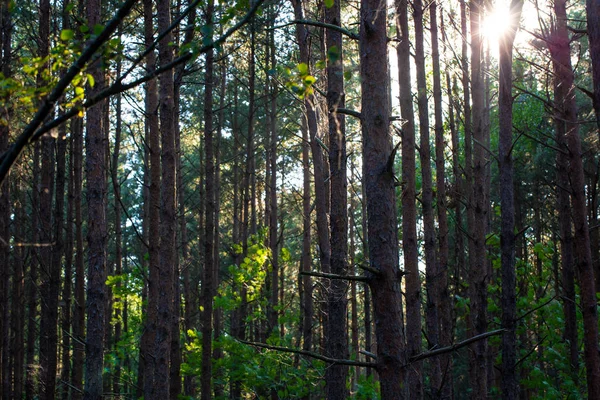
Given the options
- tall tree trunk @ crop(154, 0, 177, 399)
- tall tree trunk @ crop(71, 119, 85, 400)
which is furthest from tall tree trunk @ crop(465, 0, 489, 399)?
tall tree trunk @ crop(71, 119, 85, 400)

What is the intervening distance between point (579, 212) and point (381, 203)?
14.5ft

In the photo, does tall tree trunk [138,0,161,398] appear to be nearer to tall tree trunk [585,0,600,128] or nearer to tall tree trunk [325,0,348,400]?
tall tree trunk [325,0,348,400]

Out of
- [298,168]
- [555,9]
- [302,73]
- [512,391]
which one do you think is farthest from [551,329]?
[298,168]

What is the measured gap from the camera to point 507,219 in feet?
23.1

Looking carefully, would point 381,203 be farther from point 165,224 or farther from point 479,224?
point 479,224

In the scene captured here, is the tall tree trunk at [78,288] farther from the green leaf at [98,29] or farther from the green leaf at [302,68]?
the green leaf at [98,29]

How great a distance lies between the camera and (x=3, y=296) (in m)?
14.6

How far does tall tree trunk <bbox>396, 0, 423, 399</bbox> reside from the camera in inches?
304

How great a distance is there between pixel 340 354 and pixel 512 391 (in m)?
2.19

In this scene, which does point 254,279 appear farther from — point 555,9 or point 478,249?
point 555,9

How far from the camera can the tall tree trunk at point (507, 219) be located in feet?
22.5

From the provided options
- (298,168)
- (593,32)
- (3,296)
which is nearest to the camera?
(593,32)

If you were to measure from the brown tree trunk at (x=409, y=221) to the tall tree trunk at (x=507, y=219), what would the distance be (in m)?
1.10

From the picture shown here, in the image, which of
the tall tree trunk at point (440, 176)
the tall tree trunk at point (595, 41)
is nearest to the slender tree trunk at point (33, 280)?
the tall tree trunk at point (440, 176)
